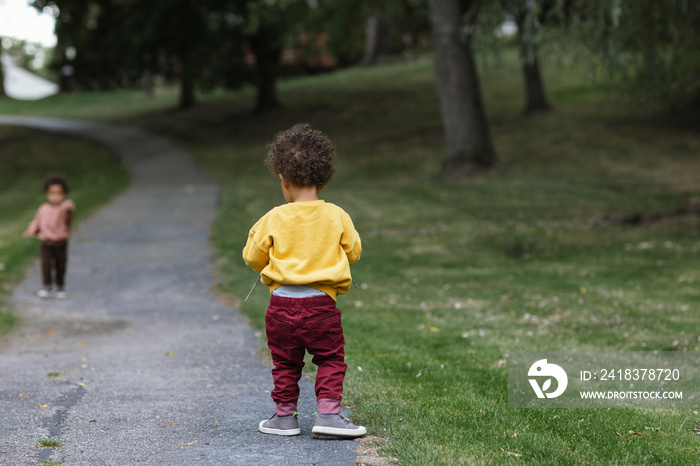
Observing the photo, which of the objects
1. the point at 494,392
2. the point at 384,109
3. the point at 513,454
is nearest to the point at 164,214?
the point at 494,392

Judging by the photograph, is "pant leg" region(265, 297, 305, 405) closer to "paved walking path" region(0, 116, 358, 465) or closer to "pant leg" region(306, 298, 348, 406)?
"pant leg" region(306, 298, 348, 406)

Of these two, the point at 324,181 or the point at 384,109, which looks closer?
the point at 324,181

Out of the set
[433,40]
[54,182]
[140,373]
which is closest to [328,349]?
[140,373]

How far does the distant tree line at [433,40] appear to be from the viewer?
42.4ft

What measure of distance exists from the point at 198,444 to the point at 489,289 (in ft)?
19.7

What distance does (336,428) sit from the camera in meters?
4.16

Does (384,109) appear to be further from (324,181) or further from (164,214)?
(324,181)

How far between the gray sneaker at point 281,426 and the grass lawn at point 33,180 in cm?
425

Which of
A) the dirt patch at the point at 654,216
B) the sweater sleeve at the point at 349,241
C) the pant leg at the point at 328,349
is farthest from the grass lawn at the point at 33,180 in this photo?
the dirt patch at the point at 654,216

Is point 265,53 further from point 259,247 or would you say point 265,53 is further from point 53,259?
point 259,247

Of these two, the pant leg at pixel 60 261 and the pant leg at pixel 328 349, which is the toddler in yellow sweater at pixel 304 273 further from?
the pant leg at pixel 60 261

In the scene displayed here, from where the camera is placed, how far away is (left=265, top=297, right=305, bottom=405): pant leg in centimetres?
423

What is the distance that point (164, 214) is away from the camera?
16344 mm

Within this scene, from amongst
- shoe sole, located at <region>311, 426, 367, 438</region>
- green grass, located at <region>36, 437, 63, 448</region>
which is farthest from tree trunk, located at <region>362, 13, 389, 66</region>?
green grass, located at <region>36, 437, 63, 448</region>
